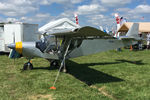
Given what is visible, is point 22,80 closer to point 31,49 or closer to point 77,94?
point 31,49

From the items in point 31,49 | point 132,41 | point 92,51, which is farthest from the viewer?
point 132,41

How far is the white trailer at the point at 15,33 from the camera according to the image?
528 inches

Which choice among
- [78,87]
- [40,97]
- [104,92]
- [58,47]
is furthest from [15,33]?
[104,92]

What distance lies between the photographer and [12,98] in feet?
15.6

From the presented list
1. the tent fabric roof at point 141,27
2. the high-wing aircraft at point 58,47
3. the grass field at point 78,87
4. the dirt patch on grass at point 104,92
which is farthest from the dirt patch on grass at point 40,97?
the tent fabric roof at point 141,27

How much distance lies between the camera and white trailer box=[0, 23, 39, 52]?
13406mm

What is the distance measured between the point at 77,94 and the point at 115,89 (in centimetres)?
137

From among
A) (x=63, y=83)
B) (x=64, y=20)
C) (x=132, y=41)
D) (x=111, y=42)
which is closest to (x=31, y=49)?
(x=63, y=83)

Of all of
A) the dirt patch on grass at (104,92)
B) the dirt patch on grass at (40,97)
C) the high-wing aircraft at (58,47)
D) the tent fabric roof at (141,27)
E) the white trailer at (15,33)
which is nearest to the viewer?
the dirt patch on grass at (40,97)

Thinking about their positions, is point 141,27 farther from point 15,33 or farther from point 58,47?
point 58,47

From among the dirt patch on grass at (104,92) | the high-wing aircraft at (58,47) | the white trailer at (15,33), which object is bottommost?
the dirt patch on grass at (104,92)

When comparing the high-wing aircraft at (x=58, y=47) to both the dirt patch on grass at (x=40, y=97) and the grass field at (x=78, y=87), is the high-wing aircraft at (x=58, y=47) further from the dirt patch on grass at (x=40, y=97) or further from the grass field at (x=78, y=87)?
the dirt patch on grass at (x=40, y=97)

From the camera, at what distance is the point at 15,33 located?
13461 mm

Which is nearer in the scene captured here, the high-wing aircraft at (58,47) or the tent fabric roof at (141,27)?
the high-wing aircraft at (58,47)
